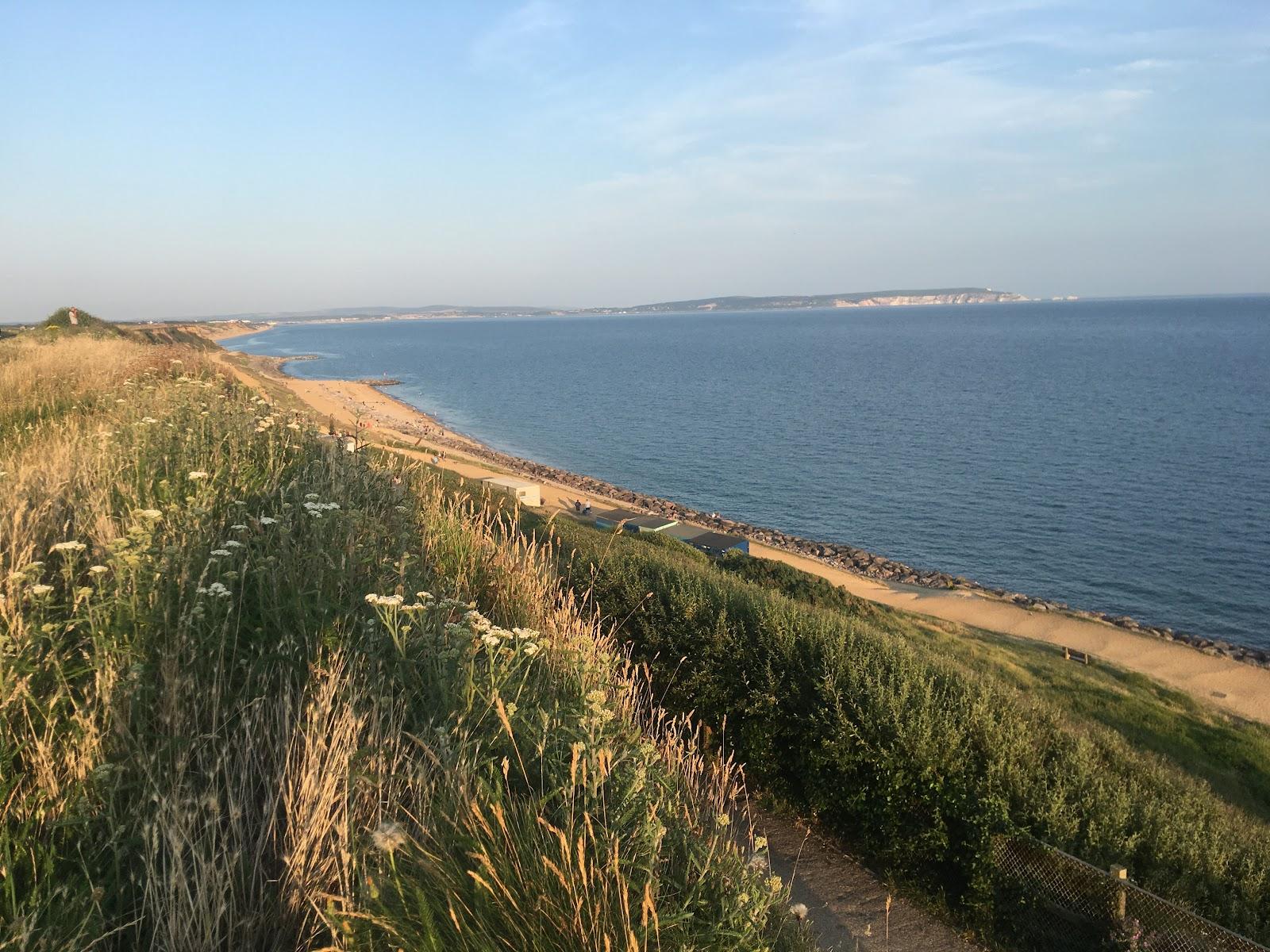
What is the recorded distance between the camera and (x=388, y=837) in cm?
287

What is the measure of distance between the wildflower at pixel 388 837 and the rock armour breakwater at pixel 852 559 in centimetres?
2869

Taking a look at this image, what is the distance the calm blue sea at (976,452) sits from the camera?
33.1 metres

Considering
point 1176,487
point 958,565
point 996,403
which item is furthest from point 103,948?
point 996,403

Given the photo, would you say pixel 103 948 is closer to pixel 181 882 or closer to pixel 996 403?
pixel 181 882

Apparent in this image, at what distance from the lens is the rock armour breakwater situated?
85.0 ft

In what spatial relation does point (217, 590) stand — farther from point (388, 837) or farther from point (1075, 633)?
point (1075, 633)

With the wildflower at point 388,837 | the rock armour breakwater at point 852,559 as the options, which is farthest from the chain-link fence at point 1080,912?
the rock armour breakwater at point 852,559

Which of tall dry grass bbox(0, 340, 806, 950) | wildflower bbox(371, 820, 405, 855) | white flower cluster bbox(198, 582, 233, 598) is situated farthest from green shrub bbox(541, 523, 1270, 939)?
wildflower bbox(371, 820, 405, 855)

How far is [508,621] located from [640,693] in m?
2.26

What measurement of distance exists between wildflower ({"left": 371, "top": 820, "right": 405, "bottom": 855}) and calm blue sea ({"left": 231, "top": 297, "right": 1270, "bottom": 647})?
30.9 meters

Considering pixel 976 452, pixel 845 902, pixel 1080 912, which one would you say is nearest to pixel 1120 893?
pixel 1080 912

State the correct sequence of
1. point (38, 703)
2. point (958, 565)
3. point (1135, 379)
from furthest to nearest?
1. point (1135, 379)
2. point (958, 565)
3. point (38, 703)

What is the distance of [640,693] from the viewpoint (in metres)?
7.73

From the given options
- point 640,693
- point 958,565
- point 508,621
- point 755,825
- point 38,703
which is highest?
point 38,703
